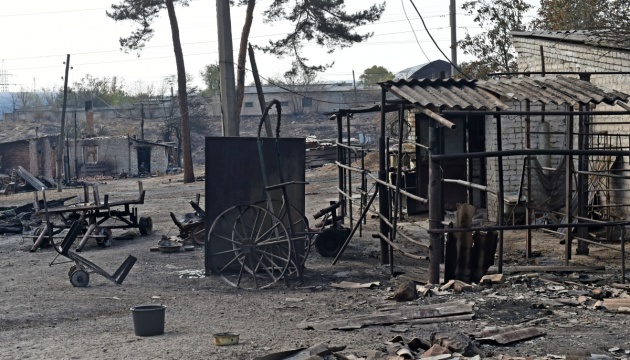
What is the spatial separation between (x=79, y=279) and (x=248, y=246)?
2.21m

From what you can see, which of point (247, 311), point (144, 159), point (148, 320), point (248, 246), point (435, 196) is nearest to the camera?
point (148, 320)

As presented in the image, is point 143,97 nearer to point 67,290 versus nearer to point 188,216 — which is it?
point 188,216

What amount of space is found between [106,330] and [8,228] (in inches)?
512

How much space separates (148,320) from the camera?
26.4ft

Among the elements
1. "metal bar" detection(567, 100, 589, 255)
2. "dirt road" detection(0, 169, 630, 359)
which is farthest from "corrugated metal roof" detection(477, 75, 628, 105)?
"dirt road" detection(0, 169, 630, 359)

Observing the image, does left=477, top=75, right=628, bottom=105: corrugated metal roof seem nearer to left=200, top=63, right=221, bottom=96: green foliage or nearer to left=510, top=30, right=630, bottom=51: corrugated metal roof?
left=510, top=30, right=630, bottom=51: corrugated metal roof

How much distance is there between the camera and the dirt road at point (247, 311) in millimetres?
7176

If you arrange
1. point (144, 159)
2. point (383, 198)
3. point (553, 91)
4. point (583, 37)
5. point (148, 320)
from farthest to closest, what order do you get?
point (144, 159) < point (583, 37) < point (383, 198) < point (553, 91) < point (148, 320)

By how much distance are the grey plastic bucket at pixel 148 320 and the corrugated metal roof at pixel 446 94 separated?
Result: 409 cm

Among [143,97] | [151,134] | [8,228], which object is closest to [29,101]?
[143,97]

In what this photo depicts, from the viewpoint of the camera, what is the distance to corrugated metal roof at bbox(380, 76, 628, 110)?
10773mm

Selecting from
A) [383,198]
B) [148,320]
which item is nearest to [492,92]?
[383,198]

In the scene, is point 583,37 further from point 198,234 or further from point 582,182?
point 198,234

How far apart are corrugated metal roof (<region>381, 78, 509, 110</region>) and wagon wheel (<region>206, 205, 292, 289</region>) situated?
2.28 meters
